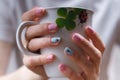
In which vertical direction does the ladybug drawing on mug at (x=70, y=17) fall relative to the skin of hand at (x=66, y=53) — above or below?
above

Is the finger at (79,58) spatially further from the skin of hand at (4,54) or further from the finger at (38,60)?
the skin of hand at (4,54)

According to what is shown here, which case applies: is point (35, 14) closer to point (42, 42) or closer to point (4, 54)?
point (42, 42)

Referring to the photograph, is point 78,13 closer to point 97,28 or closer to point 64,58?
point 64,58

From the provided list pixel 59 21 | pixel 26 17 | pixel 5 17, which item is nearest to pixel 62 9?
pixel 59 21

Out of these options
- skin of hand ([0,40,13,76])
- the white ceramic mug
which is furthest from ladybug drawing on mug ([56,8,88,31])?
skin of hand ([0,40,13,76])

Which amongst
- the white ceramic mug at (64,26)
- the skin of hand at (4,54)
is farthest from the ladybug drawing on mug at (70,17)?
the skin of hand at (4,54)

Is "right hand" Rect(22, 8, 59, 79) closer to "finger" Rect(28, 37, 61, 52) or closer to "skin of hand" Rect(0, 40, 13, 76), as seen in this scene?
"finger" Rect(28, 37, 61, 52)

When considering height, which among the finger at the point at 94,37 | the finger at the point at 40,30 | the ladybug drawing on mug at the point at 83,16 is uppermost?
the ladybug drawing on mug at the point at 83,16
